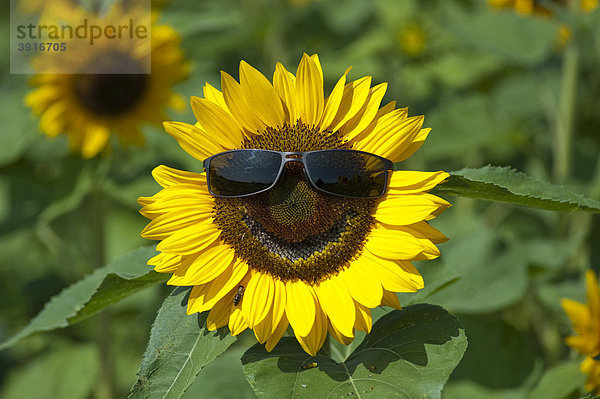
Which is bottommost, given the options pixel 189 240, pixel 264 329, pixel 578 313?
pixel 578 313

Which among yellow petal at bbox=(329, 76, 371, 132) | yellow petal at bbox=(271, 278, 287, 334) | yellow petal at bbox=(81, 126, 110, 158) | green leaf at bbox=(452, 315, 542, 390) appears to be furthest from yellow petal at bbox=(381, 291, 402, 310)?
yellow petal at bbox=(81, 126, 110, 158)

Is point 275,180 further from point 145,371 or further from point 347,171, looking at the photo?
point 145,371

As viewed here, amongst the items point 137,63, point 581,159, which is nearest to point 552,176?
point 581,159

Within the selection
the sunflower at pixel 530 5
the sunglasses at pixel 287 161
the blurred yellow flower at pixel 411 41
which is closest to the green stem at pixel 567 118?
the sunflower at pixel 530 5

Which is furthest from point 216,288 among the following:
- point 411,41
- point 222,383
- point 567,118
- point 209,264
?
point 411,41

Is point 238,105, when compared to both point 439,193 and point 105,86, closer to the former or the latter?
point 439,193
